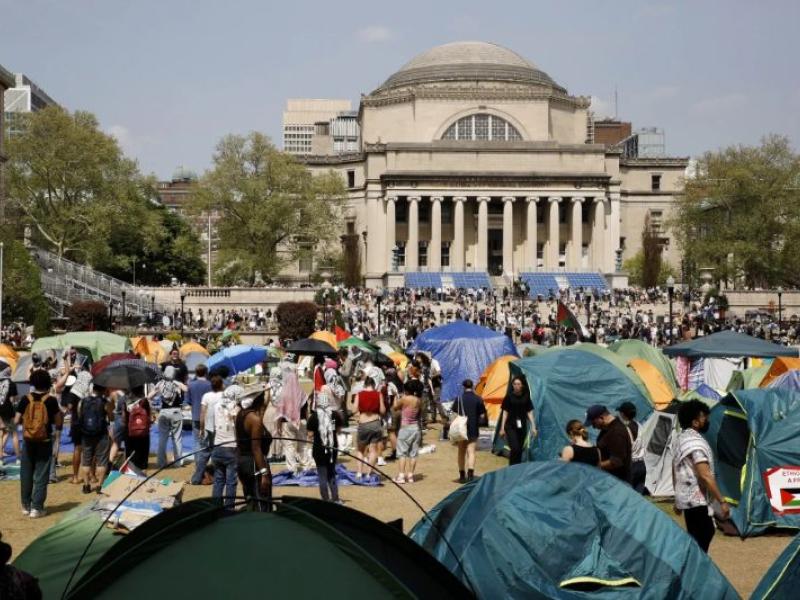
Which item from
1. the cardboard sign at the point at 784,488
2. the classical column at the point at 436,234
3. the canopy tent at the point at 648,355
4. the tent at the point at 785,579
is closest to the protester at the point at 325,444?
the cardboard sign at the point at 784,488

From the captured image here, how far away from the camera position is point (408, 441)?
50.3ft

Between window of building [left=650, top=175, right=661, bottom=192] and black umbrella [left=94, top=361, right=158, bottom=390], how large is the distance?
79390 mm

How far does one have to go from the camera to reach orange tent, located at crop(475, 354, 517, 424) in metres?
21.8

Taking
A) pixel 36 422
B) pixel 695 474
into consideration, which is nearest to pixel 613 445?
pixel 695 474

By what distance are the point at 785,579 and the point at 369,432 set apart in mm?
8693

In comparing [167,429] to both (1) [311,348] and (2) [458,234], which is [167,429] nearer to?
(1) [311,348]

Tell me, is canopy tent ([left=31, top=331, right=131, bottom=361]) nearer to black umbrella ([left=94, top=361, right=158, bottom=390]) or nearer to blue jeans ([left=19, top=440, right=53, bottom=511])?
black umbrella ([left=94, top=361, right=158, bottom=390])

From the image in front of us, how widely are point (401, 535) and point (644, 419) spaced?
11.3 metres

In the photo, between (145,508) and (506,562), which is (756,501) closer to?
(506,562)

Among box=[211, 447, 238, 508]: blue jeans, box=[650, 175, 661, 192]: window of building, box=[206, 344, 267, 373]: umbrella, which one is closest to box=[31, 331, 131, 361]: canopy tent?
box=[206, 344, 267, 373]: umbrella

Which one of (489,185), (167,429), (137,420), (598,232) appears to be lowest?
(167,429)

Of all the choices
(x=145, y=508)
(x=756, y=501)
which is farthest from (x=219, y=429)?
(x=756, y=501)

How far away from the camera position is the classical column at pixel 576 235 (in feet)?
266

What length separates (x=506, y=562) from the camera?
8.34 m
